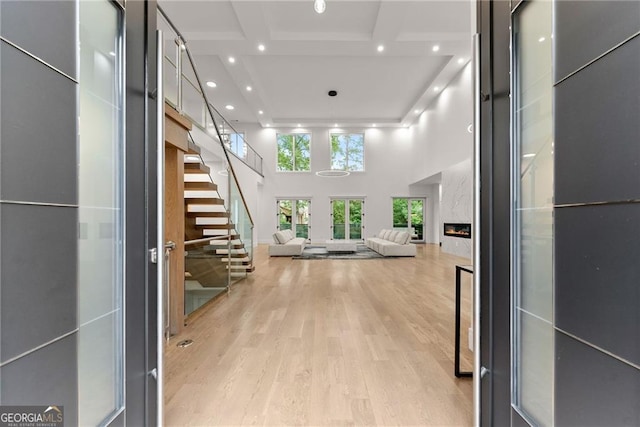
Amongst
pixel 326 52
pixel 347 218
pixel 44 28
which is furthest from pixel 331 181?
pixel 44 28

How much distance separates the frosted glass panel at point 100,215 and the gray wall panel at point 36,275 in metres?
0.12

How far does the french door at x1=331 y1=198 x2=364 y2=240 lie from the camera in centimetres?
1373

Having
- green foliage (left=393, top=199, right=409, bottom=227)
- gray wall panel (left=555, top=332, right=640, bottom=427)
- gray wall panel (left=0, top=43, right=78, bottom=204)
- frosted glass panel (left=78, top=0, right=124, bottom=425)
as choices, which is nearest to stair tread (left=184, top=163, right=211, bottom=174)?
frosted glass panel (left=78, top=0, right=124, bottom=425)

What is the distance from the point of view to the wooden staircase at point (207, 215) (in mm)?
4021

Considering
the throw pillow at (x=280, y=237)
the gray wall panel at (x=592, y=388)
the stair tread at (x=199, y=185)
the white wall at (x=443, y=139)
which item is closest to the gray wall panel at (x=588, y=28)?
the gray wall panel at (x=592, y=388)

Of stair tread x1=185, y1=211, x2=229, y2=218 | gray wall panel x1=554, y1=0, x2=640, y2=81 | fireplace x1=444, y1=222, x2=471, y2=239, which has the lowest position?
fireplace x1=444, y1=222, x2=471, y2=239

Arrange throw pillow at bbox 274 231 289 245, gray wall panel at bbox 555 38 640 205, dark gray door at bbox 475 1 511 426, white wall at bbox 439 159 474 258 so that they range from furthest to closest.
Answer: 1. throw pillow at bbox 274 231 289 245
2. white wall at bbox 439 159 474 258
3. dark gray door at bbox 475 1 511 426
4. gray wall panel at bbox 555 38 640 205

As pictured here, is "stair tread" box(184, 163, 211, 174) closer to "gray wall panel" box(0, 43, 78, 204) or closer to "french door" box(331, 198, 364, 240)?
"gray wall panel" box(0, 43, 78, 204)

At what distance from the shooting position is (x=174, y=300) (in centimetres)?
292

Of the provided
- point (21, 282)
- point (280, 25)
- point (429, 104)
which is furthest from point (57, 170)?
point (429, 104)

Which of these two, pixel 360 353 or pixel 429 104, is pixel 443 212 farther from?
pixel 360 353

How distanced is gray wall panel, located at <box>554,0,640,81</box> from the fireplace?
8.36 m

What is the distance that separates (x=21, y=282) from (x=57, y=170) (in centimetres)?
41

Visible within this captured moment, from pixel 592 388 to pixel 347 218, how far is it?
12.8 meters
